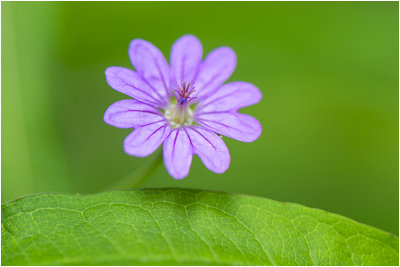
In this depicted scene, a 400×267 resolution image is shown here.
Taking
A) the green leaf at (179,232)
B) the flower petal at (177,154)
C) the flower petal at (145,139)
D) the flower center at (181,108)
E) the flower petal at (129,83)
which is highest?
the flower petal at (129,83)

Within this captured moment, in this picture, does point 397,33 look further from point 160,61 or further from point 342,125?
point 160,61

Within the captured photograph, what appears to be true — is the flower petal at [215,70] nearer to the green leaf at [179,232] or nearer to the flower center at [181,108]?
the flower center at [181,108]

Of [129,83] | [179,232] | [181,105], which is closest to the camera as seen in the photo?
[179,232]

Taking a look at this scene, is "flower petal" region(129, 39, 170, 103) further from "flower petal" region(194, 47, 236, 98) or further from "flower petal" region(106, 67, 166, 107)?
"flower petal" region(194, 47, 236, 98)

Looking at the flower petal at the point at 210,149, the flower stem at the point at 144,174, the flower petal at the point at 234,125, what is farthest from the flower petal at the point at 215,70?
the flower stem at the point at 144,174

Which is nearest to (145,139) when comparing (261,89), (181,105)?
(181,105)

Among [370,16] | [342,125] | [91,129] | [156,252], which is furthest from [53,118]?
[370,16]

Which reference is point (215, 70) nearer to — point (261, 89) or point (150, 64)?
point (150, 64)
